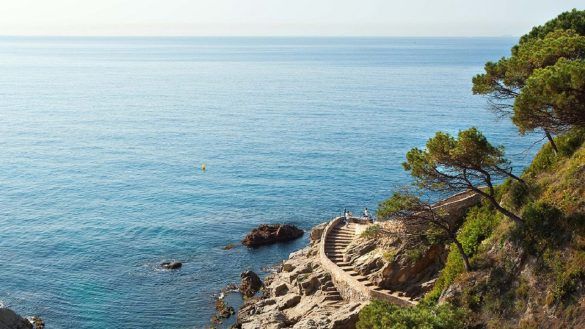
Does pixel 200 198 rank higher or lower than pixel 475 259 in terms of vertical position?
lower

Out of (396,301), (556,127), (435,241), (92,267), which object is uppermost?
(556,127)

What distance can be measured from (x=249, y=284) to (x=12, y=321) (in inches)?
713

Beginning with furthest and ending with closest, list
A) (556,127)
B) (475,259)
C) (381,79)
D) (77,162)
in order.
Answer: (381,79) < (77,162) < (475,259) < (556,127)

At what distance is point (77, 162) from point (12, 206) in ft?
58.8

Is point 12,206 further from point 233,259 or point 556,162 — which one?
point 556,162

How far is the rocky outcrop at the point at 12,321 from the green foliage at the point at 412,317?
88.0 feet

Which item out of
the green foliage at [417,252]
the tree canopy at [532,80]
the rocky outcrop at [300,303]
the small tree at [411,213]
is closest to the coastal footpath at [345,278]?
the rocky outcrop at [300,303]

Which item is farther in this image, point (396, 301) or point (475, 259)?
point (396, 301)

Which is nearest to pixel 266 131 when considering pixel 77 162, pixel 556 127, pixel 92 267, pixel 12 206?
pixel 77 162

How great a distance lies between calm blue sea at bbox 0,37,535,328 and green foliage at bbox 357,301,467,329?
67.2ft

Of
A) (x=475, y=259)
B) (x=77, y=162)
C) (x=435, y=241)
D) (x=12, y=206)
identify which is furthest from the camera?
(x=77, y=162)

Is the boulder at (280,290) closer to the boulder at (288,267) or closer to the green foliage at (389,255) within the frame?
the boulder at (288,267)

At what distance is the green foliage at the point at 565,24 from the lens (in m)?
45.9

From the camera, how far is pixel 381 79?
190625 mm
